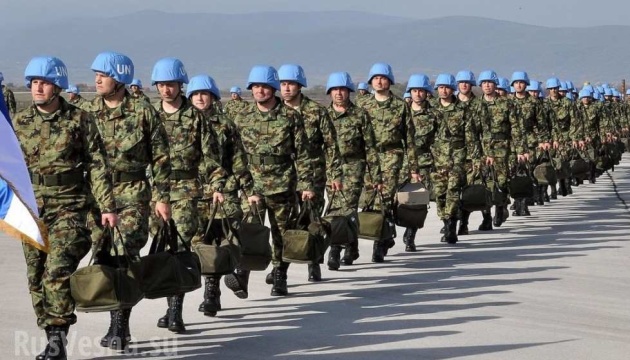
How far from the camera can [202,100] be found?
512 inches

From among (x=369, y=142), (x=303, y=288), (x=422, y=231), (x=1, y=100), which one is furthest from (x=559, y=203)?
(x=1, y=100)

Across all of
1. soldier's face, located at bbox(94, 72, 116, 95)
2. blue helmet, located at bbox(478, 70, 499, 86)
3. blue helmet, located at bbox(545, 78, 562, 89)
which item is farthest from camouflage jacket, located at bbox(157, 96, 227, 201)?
blue helmet, located at bbox(545, 78, 562, 89)

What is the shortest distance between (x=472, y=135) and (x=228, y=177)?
25.9 ft

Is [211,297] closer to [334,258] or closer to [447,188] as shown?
[334,258]

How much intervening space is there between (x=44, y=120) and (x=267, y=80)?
385cm

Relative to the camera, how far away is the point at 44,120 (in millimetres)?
9758

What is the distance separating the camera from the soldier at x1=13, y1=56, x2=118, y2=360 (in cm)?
956

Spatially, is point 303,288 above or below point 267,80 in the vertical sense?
below

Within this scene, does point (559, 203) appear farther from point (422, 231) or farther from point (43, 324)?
point (43, 324)

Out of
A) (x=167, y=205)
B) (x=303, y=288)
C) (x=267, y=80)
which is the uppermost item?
(x=267, y=80)

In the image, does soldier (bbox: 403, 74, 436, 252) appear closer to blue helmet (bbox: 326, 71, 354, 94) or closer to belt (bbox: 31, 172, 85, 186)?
blue helmet (bbox: 326, 71, 354, 94)

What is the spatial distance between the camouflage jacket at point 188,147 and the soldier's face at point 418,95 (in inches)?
276

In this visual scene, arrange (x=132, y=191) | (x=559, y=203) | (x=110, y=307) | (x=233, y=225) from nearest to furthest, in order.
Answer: (x=110, y=307) → (x=132, y=191) → (x=233, y=225) → (x=559, y=203)

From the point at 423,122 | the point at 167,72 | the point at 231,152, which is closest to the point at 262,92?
the point at 231,152
